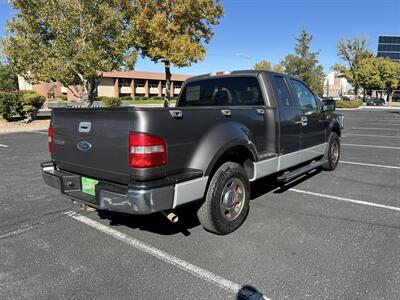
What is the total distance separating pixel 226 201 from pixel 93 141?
1.63 metres

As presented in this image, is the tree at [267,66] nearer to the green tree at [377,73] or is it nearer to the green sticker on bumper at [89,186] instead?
the green tree at [377,73]

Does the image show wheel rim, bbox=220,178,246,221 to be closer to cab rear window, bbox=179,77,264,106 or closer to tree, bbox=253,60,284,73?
cab rear window, bbox=179,77,264,106

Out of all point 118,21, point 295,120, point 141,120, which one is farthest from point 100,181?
point 118,21

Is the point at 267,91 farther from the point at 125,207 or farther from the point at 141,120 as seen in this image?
the point at 125,207

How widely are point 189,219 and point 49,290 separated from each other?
2.01 metres

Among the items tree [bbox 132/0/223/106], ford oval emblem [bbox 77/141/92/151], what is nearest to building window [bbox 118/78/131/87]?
tree [bbox 132/0/223/106]

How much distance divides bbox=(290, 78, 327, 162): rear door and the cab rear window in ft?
3.21

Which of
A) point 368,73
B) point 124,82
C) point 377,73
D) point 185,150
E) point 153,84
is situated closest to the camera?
point 185,150

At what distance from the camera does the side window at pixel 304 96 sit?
5.52 meters

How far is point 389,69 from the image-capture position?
52.1 meters

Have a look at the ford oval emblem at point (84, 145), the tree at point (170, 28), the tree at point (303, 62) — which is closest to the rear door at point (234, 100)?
the ford oval emblem at point (84, 145)

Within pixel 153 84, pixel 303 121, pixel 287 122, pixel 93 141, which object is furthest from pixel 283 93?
pixel 153 84

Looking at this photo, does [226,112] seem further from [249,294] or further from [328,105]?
[328,105]

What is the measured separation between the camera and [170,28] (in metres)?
20.4
